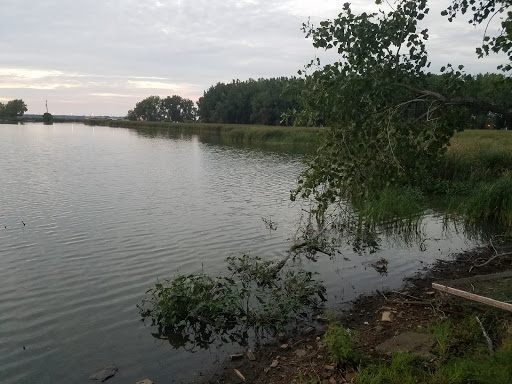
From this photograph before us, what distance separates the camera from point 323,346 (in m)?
6.77

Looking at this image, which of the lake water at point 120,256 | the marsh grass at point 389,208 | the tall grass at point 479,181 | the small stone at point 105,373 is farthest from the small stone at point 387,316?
the tall grass at point 479,181

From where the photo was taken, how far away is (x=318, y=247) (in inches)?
472

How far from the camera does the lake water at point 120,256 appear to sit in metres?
7.40

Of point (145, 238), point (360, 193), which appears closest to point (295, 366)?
point (360, 193)

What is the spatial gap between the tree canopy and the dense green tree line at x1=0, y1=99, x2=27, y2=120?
8313 inches

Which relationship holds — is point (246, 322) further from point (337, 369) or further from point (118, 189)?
point (118, 189)

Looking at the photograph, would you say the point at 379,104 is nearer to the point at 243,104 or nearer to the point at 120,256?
the point at 120,256

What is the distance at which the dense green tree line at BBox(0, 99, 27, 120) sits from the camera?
18550 cm

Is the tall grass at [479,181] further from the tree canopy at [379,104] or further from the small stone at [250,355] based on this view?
the small stone at [250,355]

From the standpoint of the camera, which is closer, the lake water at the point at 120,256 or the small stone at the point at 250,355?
the small stone at the point at 250,355

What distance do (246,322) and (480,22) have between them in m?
8.07

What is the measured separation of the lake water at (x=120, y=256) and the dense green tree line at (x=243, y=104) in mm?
75409

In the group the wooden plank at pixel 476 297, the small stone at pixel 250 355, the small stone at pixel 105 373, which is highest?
the wooden plank at pixel 476 297

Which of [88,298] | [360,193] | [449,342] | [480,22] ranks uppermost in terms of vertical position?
[480,22]
